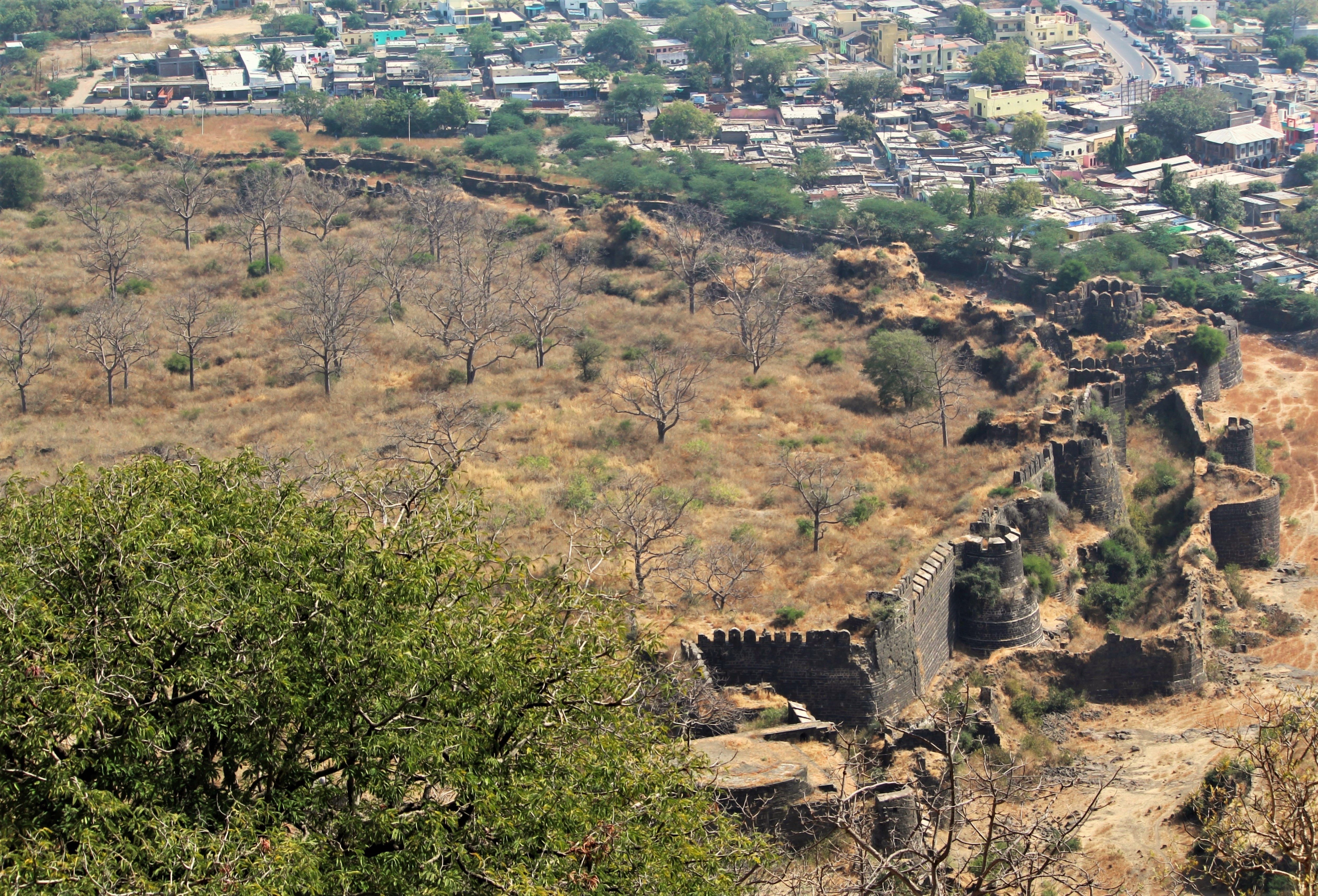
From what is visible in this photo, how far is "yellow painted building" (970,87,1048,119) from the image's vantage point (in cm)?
10281

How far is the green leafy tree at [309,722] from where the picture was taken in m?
16.3

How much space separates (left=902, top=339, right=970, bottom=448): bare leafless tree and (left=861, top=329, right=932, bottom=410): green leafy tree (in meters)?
A: 0.11

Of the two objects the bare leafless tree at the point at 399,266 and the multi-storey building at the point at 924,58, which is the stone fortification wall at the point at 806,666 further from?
the multi-storey building at the point at 924,58

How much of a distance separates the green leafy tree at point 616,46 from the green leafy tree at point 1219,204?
49868 mm

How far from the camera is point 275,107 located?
9444 cm

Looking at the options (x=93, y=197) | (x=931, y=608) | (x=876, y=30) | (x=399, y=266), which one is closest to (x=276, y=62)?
(x=93, y=197)

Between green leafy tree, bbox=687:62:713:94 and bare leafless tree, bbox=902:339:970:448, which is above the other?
bare leafless tree, bbox=902:339:970:448

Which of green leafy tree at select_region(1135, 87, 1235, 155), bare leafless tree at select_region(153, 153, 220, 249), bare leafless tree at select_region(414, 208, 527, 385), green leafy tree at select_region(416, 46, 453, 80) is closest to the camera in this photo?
bare leafless tree at select_region(414, 208, 527, 385)

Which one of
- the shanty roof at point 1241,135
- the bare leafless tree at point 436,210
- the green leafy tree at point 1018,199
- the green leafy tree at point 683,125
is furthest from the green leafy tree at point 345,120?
the shanty roof at point 1241,135

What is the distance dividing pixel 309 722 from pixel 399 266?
4433cm

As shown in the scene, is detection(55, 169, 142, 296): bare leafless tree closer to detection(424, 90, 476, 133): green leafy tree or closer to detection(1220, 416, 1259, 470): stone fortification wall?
detection(424, 90, 476, 133): green leafy tree

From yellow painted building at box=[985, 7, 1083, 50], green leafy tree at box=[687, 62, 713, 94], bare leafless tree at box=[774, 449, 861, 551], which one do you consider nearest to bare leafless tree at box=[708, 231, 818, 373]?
bare leafless tree at box=[774, 449, 861, 551]

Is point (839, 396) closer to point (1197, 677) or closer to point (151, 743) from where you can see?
point (1197, 677)

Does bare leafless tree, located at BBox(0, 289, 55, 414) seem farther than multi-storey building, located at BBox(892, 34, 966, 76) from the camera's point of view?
No
